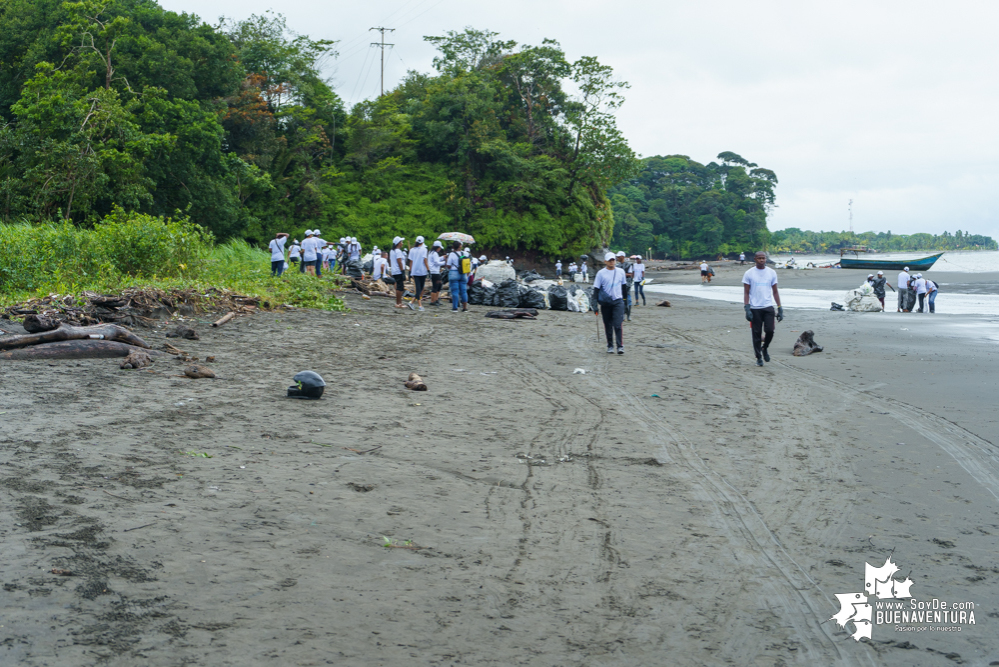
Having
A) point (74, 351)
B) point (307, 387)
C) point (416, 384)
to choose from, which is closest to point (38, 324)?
point (74, 351)

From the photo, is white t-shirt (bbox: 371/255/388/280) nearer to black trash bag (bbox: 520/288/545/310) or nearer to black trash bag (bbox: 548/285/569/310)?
black trash bag (bbox: 520/288/545/310)

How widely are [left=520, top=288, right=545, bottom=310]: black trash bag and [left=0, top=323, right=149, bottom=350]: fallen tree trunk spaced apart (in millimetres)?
13648

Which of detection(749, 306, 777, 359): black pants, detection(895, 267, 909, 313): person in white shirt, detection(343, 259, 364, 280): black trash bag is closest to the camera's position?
detection(749, 306, 777, 359): black pants

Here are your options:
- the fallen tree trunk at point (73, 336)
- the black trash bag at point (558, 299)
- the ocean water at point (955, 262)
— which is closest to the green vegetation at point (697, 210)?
the ocean water at point (955, 262)

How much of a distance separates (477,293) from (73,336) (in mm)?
14436

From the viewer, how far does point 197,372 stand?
8.39m

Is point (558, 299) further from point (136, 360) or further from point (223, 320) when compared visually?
point (136, 360)

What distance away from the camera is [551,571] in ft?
13.1

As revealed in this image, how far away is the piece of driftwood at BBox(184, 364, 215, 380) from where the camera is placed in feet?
27.4

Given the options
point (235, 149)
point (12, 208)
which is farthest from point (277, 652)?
point (235, 149)

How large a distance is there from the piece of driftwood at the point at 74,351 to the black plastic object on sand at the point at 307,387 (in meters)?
2.73

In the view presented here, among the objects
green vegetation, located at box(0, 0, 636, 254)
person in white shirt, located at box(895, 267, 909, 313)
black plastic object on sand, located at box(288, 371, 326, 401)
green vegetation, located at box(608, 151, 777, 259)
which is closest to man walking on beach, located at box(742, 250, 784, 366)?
black plastic object on sand, located at box(288, 371, 326, 401)

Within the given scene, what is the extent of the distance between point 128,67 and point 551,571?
118 feet

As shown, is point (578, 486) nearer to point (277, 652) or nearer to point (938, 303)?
point (277, 652)
